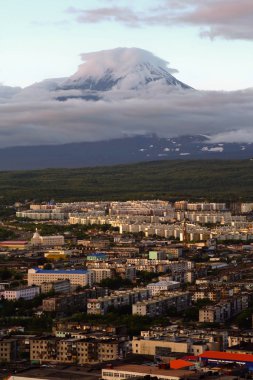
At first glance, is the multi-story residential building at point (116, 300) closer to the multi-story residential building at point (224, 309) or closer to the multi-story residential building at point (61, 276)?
the multi-story residential building at point (224, 309)

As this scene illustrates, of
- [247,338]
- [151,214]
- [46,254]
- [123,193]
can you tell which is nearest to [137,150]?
[123,193]

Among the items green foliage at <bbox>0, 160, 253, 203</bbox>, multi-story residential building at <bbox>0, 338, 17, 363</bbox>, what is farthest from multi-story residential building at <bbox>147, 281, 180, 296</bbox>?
green foliage at <bbox>0, 160, 253, 203</bbox>

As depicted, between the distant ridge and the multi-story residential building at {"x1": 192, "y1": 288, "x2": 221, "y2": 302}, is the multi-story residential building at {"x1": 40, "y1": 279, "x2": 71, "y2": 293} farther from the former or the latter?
the distant ridge

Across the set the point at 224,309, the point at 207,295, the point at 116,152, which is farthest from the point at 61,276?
the point at 116,152

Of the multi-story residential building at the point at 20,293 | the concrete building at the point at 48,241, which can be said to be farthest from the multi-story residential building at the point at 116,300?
the concrete building at the point at 48,241

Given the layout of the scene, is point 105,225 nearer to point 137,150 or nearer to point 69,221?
point 69,221
